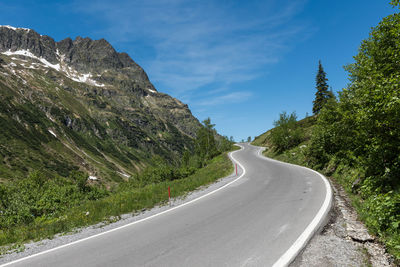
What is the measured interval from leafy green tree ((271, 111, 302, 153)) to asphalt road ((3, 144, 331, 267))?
29.8 meters

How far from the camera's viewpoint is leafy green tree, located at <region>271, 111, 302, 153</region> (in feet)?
124

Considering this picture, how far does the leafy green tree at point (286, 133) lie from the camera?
124 ft

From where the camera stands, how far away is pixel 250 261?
4867mm

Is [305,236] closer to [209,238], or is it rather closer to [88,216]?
[209,238]

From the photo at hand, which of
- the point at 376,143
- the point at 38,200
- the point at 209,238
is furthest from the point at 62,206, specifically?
the point at 376,143

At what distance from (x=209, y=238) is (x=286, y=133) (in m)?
35.2

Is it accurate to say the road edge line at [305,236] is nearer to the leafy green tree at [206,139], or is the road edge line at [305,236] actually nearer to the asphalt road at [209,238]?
the asphalt road at [209,238]

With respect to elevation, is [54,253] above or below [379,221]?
above

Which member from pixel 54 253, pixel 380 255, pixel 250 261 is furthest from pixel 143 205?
pixel 380 255

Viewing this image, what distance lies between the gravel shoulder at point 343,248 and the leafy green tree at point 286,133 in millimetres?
31998

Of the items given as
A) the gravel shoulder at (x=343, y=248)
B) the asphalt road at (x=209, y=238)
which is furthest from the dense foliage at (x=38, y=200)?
the gravel shoulder at (x=343, y=248)

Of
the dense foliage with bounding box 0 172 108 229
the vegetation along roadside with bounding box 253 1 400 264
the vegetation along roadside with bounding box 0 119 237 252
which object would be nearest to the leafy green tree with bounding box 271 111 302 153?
the vegetation along roadside with bounding box 253 1 400 264

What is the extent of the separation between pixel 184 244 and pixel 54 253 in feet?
10.9

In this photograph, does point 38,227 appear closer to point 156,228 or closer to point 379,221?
point 156,228
